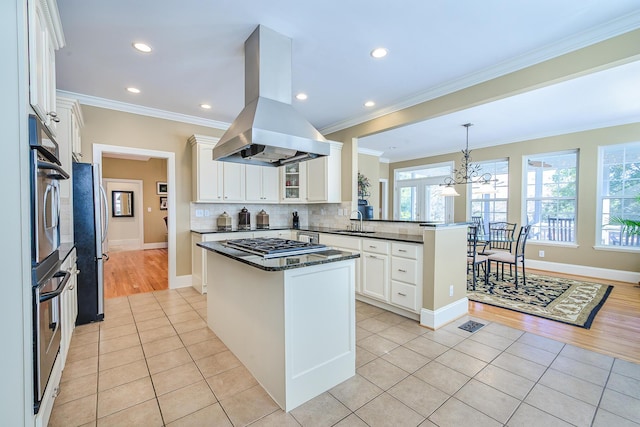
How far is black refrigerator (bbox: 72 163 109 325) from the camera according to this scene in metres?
3.01

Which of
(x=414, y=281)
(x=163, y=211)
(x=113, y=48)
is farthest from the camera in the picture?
(x=163, y=211)

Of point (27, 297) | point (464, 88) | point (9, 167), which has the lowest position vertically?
point (27, 297)

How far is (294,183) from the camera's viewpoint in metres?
5.21

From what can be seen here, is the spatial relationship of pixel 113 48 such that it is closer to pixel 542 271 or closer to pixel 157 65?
pixel 157 65

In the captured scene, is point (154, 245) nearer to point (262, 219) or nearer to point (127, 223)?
point (127, 223)

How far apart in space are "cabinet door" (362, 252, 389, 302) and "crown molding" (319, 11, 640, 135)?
207cm

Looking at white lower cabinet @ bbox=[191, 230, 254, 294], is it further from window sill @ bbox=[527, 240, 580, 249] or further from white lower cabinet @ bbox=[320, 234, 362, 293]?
window sill @ bbox=[527, 240, 580, 249]

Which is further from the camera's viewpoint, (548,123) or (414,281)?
(548,123)

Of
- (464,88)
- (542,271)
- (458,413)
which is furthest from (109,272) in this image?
(542,271)

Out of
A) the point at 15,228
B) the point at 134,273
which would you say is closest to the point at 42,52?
the point at 15,228

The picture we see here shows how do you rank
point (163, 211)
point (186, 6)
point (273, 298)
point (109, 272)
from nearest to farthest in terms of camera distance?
point (273, 298)
point (186, 6)
point (109, 272)
point (163, 211)

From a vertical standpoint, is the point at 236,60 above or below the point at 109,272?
above

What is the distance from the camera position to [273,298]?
1.89 metres

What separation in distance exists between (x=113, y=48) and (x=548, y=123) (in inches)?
257
